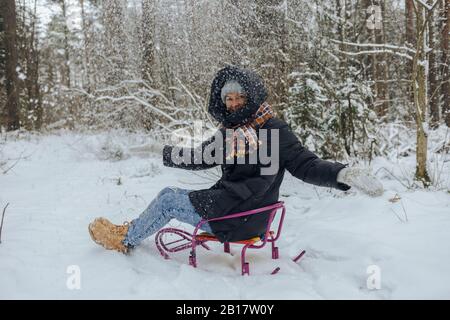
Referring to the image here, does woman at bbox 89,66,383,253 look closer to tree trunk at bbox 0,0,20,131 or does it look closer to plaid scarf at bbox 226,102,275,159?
plaid scarf at bbox 226,102,275,159

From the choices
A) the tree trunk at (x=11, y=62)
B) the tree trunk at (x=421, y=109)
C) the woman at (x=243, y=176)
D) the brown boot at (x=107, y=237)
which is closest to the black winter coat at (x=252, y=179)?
the woman at (x=243, y=176)

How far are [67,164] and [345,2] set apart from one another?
21.4ft

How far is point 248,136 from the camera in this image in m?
3.18

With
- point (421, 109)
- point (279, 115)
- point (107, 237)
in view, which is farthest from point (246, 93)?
point (279, 115)

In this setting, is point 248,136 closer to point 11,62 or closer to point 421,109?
point 421,109

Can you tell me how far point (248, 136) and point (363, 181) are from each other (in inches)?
34.9

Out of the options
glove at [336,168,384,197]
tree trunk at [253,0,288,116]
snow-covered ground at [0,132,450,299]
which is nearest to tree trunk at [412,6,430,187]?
snow-covered ground at [0,132,450,299]

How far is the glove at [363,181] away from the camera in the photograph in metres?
2.89

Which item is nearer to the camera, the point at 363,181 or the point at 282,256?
the point at 363,181

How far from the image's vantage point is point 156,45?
25.5 feet

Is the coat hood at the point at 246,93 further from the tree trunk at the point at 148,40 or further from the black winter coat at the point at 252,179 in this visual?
the tree trunk at the point at 148,40

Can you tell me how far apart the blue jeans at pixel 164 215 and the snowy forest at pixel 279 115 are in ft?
0.70

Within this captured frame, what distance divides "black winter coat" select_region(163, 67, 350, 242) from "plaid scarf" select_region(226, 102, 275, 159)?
48 mm
